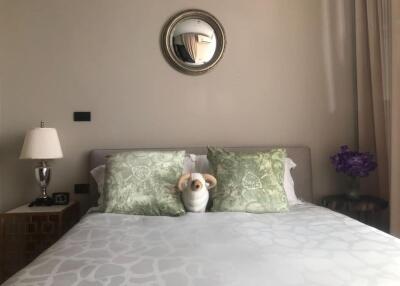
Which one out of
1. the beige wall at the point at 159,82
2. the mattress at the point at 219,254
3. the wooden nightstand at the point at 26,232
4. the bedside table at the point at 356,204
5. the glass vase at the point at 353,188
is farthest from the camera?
the beige wall at the point at 159,82

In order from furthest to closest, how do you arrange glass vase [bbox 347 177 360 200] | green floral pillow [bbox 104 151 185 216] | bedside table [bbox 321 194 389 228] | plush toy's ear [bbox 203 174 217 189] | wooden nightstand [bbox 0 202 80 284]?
glass vase [bbox 347 177 360 200] → bedside table [bbox 321 194 389 228] → wooden nightstand [bbox 0 202 80 284] → plush toy's ear [bbox 203 174 217 189] → green floral pillow [bbox 104 151 185 216]

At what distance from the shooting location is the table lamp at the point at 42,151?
2.33m

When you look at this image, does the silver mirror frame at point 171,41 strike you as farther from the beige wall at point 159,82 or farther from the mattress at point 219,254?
the mattress at point 219,254

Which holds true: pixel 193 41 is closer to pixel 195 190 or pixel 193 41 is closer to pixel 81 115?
pixel 81 115

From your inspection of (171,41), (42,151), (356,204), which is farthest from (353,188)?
(42,151)

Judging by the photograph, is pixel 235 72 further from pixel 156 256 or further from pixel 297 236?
pixel 156 256

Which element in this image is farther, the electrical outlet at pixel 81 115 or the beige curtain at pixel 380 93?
the electrical outlet at pixel 81 115

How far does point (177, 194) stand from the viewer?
2.07 m

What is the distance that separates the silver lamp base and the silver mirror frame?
1.32 meters

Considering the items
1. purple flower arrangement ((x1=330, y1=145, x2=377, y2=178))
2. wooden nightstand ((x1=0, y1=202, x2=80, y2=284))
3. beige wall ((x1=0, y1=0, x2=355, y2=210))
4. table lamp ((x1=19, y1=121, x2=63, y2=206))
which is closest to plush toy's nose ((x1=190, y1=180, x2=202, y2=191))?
beige wall ((x1=0, y1=0, x2=355, y2=210))

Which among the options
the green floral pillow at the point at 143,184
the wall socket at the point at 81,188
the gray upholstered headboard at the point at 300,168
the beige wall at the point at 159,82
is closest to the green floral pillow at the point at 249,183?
the green floral pillow at the point at 143,184

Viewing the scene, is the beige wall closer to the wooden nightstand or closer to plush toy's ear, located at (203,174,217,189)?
the wooden nightstand

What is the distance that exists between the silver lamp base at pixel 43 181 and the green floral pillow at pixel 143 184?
0.65 meters

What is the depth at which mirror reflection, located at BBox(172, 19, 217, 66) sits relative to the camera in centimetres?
265
